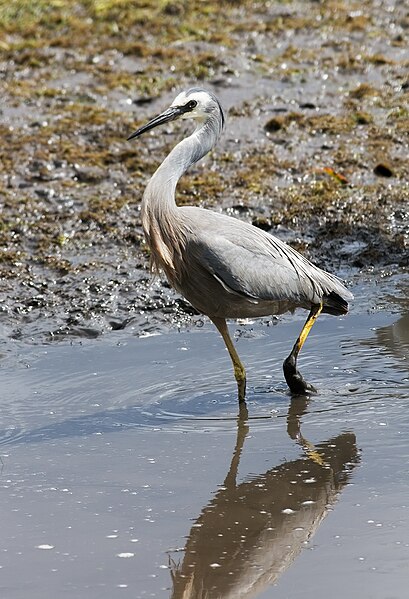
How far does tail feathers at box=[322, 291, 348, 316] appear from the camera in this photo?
7121mm

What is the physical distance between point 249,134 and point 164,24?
2.99 meters

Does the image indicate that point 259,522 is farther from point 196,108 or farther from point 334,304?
point 196,108

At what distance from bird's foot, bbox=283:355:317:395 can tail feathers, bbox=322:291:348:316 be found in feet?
1.63

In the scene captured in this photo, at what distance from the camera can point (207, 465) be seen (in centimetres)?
590

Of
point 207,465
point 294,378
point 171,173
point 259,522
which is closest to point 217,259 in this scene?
point 171,173

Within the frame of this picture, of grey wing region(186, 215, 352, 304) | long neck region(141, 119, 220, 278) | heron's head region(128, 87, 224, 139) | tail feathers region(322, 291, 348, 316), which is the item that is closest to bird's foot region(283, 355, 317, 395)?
grey wing region(186, 215, 352, 304)

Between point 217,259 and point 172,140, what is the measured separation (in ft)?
13.5

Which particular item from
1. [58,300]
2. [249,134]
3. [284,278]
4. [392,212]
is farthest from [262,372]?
[249,134]

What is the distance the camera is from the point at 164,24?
13.1 meters

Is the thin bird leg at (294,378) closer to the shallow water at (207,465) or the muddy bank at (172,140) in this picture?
the shallow water at (207,465)

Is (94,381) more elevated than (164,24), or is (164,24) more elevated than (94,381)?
(164,24)

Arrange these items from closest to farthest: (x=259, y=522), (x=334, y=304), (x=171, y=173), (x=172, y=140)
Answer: (x=259, y=522) → (x=171, y=173) → (x=334, y=304) → (x=172, y=140)

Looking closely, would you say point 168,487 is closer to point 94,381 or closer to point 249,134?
point 94,381

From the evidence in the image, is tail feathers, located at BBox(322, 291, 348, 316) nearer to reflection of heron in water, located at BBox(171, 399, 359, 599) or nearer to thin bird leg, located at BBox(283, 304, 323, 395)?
thin bird leg, located at BBox(283, 304, 323, 395)
